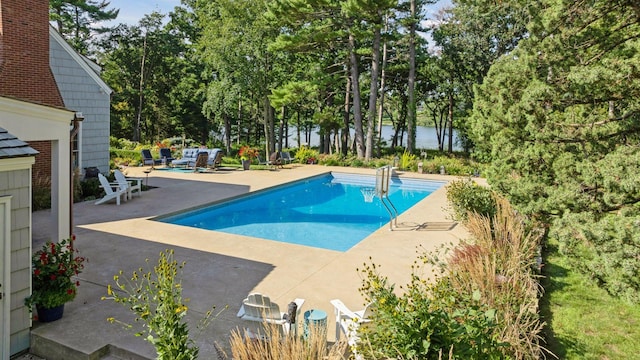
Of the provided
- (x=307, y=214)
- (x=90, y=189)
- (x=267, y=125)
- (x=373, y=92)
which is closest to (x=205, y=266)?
(x=307, y=214)

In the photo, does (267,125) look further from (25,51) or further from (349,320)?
(349,320)

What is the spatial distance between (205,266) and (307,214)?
6888 mm

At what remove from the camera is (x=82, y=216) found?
33.5 feet

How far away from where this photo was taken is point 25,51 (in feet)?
34.5

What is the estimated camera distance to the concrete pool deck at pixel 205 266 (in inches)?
181

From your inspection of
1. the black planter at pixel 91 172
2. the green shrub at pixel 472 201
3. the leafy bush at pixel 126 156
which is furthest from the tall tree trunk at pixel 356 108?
the green shrub at pixel 472 201

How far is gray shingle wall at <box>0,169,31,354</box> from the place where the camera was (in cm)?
442

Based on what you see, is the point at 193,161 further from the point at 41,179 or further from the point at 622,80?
the point at 622,80

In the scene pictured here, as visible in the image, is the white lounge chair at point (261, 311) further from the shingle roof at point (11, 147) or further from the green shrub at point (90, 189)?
the green shrub at point (90, 189)

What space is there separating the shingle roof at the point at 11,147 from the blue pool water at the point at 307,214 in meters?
6.09

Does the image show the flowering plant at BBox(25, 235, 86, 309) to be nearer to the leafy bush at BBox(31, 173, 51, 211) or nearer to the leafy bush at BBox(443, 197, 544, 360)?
the leafy bush at BBox(443, 197, 544, 360)

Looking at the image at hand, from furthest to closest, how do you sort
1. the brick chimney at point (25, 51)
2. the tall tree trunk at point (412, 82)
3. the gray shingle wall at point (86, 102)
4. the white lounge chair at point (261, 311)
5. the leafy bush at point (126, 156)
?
the tall tree trunk at point (412, 82) → the leafy bush at point (126, 156) → the gray shingle wall at point (86, 102) → the brick chimney at point (25, 51) → the white lounge chair at point (261, 311)

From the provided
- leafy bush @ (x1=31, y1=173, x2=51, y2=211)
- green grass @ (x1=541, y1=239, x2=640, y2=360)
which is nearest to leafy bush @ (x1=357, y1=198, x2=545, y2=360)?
green grass @ (x1=541, y1=239, x2=640, y2=360)

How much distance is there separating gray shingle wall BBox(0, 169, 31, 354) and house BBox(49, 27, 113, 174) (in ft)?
34.8
